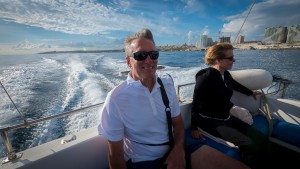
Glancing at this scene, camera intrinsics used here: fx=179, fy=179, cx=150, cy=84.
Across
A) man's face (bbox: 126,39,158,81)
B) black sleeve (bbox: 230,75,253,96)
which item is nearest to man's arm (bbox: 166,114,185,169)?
man's face (bbox: 126,39,158,81)

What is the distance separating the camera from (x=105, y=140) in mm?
1760

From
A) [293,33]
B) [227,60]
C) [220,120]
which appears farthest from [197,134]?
[293,33]

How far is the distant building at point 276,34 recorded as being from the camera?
206 feet

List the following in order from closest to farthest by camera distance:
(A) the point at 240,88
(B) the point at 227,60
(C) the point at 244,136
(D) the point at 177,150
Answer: (D) the point at 177,150 → (C) the point at 244,136 → (B) the point at 227,60 → (A) the point at 240,88

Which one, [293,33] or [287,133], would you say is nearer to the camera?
[287,133]

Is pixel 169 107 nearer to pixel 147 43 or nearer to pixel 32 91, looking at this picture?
pixel 147 43

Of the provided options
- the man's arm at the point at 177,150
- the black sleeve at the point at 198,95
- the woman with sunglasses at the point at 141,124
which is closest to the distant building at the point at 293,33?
the black sleeve at the point at 198,95

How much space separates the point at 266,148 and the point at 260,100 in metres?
1.00

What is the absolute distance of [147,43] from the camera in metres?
1.53

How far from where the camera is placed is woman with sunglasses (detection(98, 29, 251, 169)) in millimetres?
1385

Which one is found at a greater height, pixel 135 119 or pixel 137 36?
pixel 137 36

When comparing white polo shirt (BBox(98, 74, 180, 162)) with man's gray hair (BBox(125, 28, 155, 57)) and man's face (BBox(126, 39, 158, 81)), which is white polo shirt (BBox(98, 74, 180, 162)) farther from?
man's gray hair (BBox(125, 28, 155, 57))

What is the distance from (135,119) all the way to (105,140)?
0.53 metres

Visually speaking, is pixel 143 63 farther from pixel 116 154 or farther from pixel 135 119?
pixel 116 154
